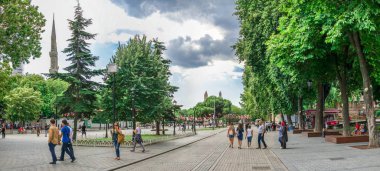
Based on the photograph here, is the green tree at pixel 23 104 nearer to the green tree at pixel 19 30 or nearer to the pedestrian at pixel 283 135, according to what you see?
the green tree at pixel 19 30

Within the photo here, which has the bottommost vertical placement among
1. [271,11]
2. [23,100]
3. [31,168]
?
[31,168]

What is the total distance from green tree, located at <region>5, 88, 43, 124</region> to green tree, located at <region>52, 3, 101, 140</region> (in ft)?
141

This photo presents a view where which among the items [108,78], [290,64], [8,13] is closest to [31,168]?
[8,13]

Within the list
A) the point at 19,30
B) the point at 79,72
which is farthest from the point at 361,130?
the point at 19,30

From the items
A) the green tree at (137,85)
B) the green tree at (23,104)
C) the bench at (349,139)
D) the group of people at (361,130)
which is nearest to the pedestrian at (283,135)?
the bench at (349,139)

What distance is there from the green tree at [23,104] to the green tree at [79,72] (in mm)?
42950

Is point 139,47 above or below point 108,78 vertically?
above

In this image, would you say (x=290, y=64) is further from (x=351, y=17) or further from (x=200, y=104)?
(x=200, y=104)

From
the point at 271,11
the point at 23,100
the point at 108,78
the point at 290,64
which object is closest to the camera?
the point at 290,64

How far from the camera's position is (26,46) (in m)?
26.0

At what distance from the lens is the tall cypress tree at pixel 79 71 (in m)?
36.1

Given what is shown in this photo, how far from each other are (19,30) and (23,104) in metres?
55.2

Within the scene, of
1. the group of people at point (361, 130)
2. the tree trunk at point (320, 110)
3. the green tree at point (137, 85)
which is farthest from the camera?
the group of people at point (361, 130)

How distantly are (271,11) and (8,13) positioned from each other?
19.2 metres
